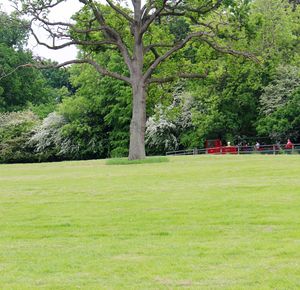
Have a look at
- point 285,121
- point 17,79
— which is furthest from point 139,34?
point 17,79

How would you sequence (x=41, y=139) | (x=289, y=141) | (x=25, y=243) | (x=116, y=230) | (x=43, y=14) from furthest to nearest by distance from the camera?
1. (x=41, y=139)
2. (x=289, y=141)
3. (x=43, y=14)
4. (x=116, y=230)
5. (x=25, y=243)

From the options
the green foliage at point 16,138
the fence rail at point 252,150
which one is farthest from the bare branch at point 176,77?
the green foliage at point 16,138

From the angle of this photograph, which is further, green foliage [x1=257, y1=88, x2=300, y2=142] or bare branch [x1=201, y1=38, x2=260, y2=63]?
green foliage [x1=257, y1=88, x2=300, y2=142]

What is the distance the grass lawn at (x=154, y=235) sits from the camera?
7.46 m

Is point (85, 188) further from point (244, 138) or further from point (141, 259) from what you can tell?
point (244, 138)

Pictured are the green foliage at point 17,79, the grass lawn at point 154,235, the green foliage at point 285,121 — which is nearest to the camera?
the grass lawn at point 154,235

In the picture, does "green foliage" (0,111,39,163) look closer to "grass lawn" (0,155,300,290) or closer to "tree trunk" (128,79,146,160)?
"tree trunk" (128,79,146,160)

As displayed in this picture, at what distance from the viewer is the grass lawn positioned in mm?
7461

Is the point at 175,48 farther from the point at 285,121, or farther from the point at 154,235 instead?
the point at 154,235

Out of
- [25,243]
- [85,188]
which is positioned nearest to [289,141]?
[85,188]

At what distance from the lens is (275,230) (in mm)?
10312

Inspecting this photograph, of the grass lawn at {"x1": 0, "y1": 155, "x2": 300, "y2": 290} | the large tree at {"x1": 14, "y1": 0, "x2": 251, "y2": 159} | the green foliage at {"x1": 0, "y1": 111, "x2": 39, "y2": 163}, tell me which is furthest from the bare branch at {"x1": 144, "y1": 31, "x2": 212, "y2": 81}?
the green foliage at {"x1": 0, "y1": 111, "x2": 39, "y2": 163}

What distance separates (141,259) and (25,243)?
2512 mm

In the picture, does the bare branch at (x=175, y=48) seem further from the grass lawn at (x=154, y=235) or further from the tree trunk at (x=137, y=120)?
the grass lawn at (x=154, y=235)
